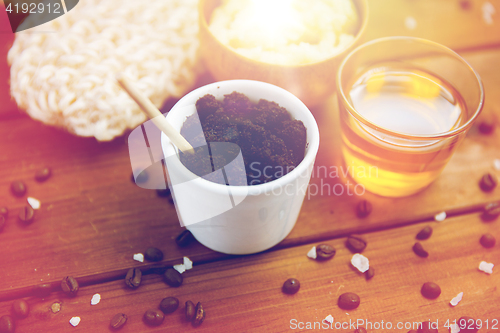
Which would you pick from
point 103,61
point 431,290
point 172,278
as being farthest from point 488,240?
point 103,61

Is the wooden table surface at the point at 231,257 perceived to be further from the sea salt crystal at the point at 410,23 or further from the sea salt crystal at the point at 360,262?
the sea salt crystal at the point at 410,23

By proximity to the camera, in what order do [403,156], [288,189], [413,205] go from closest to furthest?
[288,189] < [403,156] < [413,205]

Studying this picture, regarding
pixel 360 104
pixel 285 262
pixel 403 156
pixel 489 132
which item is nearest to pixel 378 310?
pixel 285 262

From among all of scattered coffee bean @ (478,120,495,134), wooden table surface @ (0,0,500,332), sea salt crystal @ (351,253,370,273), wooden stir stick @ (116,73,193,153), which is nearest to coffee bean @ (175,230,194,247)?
wooden table surface @ (0,0,500,332)

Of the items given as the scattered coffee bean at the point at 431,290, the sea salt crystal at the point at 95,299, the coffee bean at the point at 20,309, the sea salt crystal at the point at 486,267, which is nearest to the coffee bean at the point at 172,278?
the sea salt crystal at the point at 95,299

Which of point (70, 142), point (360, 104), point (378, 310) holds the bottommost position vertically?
point (378, 310)

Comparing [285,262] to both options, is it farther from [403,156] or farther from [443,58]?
[443,58]

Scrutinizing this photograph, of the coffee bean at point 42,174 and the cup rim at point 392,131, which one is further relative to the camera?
the coffee bean at point 42,174
